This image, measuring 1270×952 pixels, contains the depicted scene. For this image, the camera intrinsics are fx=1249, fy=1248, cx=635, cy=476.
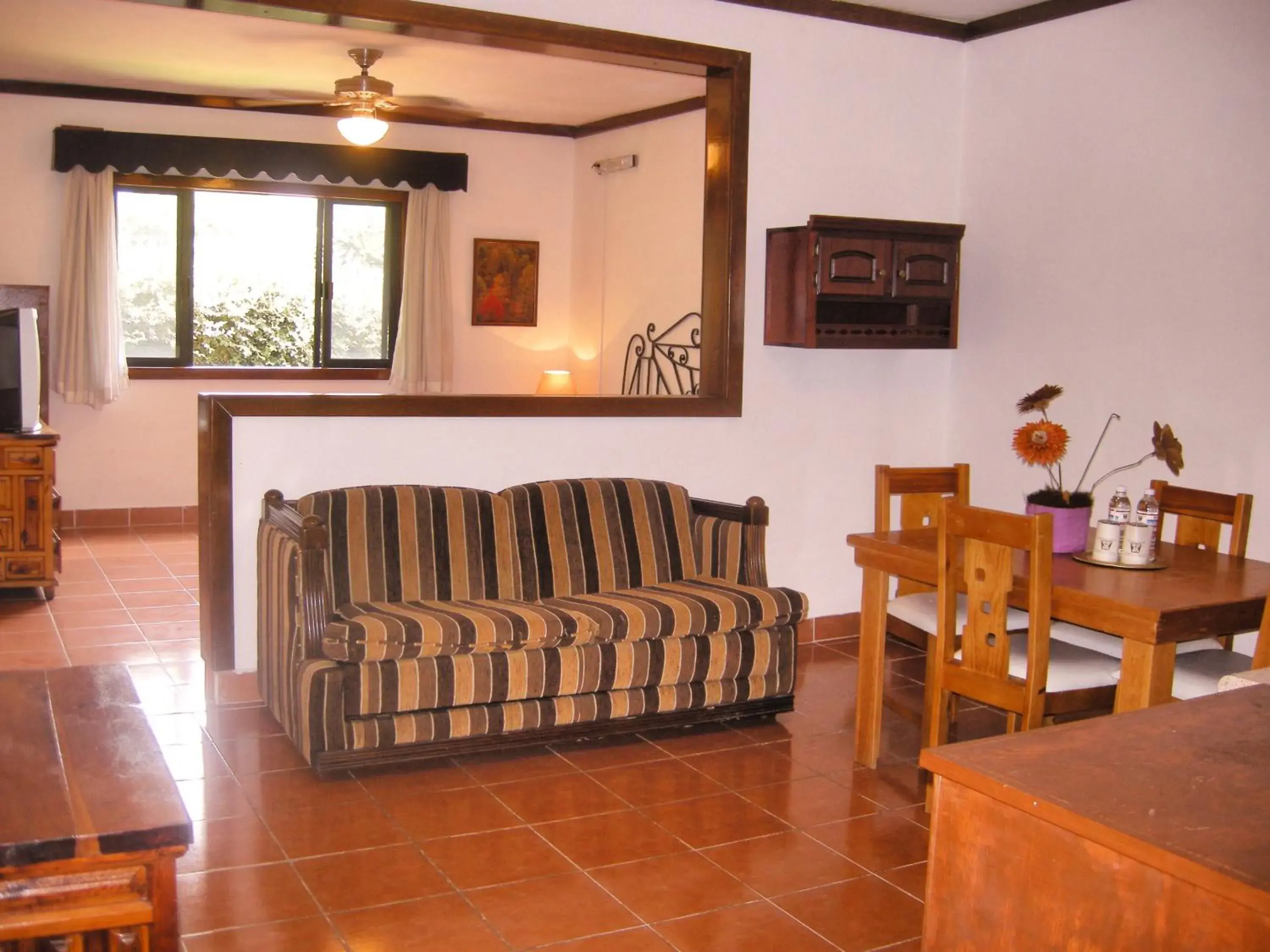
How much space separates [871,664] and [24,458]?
400 centimetres

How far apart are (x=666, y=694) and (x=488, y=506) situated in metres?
0.88

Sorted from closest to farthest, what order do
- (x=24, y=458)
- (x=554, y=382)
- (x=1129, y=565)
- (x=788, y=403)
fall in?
1. (x=1129, y=565)
2. (x=788, y=403)
3. (x=24, y=458)
4. (x=554, y=382)

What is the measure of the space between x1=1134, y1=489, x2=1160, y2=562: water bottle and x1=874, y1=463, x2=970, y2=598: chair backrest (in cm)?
73

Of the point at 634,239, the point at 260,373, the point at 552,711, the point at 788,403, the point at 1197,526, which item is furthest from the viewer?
the point at 260,373

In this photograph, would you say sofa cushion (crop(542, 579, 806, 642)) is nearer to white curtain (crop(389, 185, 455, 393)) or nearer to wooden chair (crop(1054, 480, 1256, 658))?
wooden chair (crop(1054, 480, 1256, 658))

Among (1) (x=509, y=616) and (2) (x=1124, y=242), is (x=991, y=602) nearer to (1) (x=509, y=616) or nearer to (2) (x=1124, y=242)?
(1) (x=509, y=616)

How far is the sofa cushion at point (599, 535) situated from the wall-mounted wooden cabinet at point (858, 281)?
0.90 metres

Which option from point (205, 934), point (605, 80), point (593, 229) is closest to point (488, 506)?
point (205, 934)

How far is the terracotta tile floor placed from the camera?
9.04 feet

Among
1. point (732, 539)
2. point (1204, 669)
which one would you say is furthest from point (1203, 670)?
point (732, 539)

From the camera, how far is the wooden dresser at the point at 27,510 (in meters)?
5.65

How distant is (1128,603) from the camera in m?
3.08

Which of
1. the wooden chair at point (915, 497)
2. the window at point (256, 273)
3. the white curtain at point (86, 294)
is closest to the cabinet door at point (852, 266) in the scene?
the wooden chair at point (915, 497)

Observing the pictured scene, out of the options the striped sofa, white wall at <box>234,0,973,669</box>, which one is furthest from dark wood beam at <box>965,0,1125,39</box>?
the striped sofa
